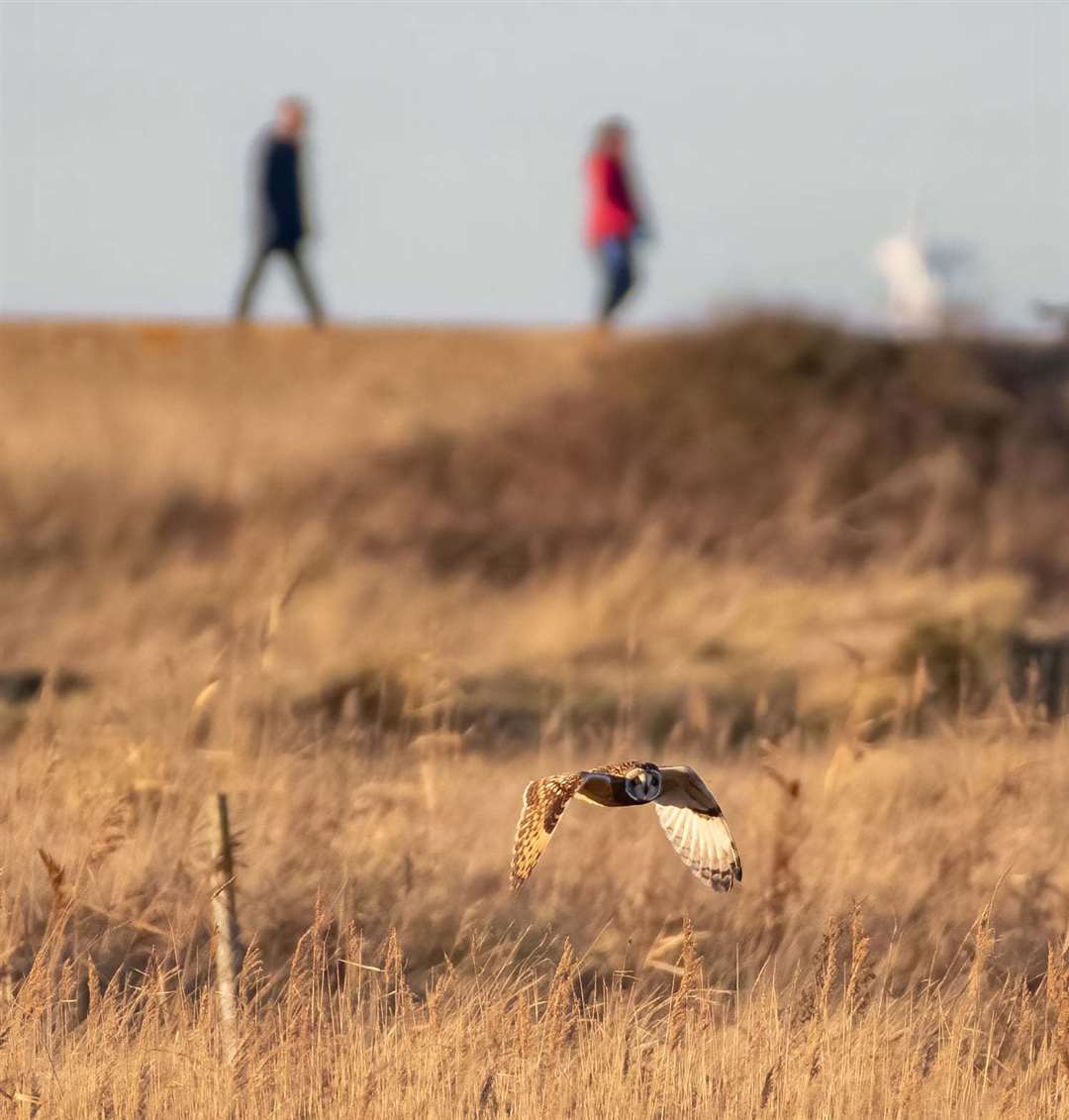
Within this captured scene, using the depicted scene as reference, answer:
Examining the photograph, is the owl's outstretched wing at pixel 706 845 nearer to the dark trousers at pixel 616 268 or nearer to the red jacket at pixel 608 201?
the red jacket at pixel 608 201

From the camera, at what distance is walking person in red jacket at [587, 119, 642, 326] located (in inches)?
603

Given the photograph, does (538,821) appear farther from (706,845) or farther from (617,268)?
(617,268)

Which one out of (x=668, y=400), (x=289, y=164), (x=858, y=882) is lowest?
(x=858, y=882)

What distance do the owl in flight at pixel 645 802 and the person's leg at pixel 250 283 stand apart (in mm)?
11143

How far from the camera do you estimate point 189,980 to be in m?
5.93

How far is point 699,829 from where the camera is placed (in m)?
4.98

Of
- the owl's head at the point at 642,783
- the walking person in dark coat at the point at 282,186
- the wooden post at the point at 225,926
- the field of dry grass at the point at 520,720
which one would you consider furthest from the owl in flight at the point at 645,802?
the walking person in dark coat at the point at 282,186

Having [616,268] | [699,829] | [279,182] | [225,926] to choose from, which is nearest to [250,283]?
[279,182]

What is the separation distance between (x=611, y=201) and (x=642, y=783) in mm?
11237

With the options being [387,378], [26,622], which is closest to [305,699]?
[26,622]

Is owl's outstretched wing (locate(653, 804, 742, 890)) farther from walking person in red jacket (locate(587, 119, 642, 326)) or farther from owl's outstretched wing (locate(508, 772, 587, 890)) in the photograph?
walking person in red jacket (locate(587, 119, 642, 326))

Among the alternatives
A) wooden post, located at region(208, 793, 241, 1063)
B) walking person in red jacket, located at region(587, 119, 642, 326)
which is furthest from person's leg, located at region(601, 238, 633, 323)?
wooden post, located at region(208, 793, 241, 1063)

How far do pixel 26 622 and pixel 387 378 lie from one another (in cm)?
522

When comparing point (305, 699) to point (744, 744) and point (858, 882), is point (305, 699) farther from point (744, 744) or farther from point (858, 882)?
point (858, 882)
